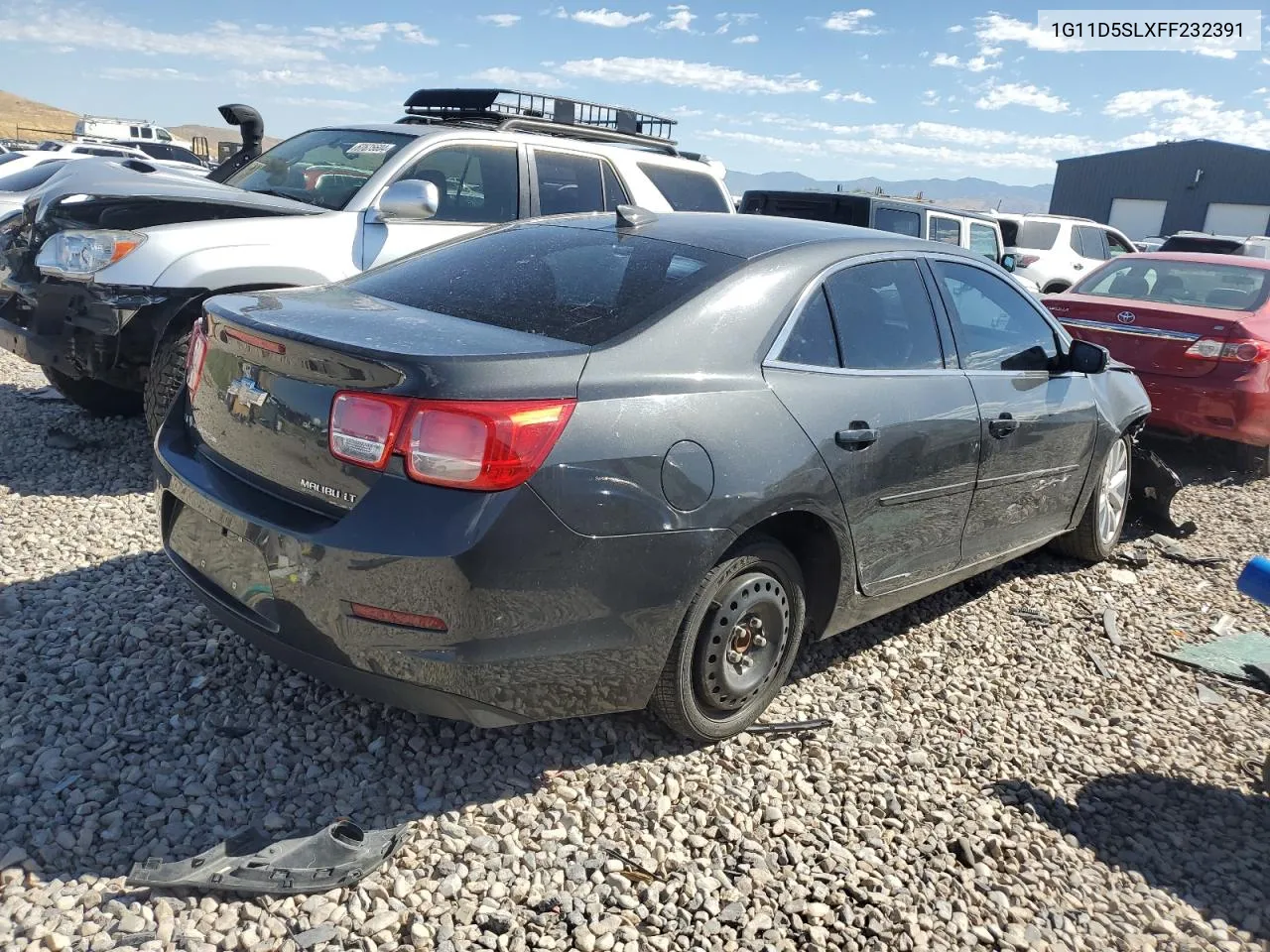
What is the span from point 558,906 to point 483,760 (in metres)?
0.64

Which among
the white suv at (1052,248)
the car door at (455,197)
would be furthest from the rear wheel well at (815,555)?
the white suv at (1052,248)

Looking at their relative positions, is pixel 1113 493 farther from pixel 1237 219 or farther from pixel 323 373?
pixel 1237 219

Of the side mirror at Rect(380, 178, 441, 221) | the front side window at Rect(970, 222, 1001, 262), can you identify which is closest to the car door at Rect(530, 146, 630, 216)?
the side mirror at Rect(380, 178, 441, 221)

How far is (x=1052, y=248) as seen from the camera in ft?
51.7

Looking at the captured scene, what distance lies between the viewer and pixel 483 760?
2977 mm

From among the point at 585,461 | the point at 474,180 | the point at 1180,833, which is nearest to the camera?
the point at 585,461

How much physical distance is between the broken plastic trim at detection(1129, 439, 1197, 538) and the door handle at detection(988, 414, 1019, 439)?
2128 mm

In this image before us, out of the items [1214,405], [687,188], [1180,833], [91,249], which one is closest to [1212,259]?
[1214,405]

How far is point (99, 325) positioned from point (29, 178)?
7.16 meters

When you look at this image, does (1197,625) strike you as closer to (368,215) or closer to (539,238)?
(539,238)

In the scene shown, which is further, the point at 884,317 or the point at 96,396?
the point at 96,396

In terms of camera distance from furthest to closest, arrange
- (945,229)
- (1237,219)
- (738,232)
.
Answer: (1237,219)
(945,229)
(738,232)

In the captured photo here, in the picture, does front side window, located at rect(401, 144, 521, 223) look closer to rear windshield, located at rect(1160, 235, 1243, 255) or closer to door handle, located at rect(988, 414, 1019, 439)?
door handle, located at rect(988, 414, 1019, 439)

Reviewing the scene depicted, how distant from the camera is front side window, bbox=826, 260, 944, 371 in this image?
337 cm
